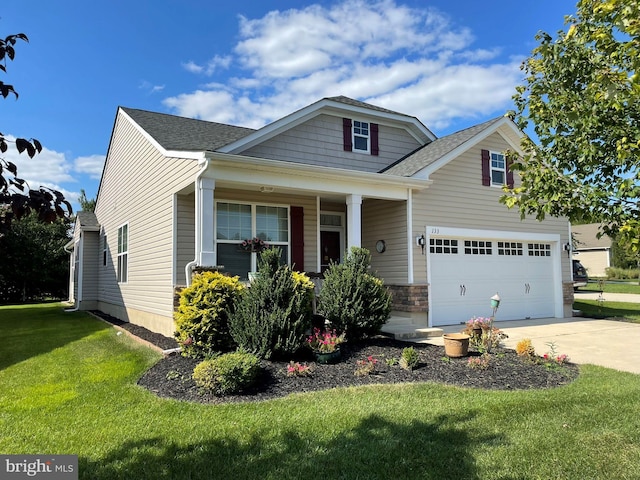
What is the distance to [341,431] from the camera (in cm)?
400

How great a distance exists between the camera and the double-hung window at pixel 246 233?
9719mm

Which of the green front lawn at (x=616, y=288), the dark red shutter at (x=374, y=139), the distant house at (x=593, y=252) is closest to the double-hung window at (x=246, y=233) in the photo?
the dark red shutter at (x=374, y=139)

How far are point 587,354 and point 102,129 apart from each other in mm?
17990

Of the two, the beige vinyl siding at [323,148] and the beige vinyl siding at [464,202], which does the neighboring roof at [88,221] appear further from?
the beige vinyl siding at [464,202]

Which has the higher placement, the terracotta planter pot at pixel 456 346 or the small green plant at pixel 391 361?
the terracotta planter pot at pixel 456 346

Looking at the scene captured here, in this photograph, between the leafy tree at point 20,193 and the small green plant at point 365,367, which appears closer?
the leafy tree at point 20,193

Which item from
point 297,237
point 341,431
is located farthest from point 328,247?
point 341,431

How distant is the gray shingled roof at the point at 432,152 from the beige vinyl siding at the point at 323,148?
457mm

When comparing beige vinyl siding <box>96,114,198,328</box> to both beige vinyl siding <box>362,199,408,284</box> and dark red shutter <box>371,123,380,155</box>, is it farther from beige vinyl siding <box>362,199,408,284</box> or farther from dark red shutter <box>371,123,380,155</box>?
dark red shutter <box>371,123,380,155</box>

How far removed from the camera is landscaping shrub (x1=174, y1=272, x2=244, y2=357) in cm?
671

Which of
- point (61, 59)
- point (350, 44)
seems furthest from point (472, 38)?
point (61, 59)

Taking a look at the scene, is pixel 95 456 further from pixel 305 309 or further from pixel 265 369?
pixel 305 309

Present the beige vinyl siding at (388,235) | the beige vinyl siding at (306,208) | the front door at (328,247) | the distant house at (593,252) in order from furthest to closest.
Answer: the distant house at (593,252) < the front door at (328,247) < the beige vinyl siding at (388,235) < the beige vinyl siding at (306,208)

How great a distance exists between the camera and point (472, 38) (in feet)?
35.6
